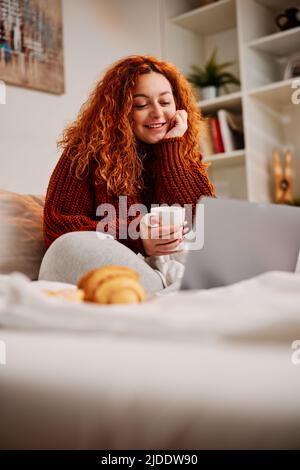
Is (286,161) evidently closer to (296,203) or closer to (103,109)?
(296,203)

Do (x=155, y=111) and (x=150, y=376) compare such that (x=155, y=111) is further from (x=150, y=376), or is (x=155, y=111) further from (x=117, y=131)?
(x=150, y=376)

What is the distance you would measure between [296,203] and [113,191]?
4.85 ft

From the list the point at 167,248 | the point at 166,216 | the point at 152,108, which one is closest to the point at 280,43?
the point at 152,108

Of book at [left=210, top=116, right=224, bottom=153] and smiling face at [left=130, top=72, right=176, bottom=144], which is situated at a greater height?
book at [left=210, top=116, right=224, bottom=153]

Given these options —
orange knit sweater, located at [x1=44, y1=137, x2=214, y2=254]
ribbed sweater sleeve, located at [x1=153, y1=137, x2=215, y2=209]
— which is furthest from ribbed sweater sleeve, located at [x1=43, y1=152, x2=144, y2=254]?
ribbed sweater sleeve, located at [x1=153, y1=137, x2=215, y2=209]

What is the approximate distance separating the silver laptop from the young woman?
0.44 metres

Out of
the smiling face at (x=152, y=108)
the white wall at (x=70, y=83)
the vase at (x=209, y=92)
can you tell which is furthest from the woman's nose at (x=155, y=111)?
the vase at (x=209, y=92)

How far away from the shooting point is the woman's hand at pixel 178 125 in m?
1.57

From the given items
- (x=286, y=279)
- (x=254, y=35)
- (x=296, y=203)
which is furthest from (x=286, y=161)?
(x=286, y=279)

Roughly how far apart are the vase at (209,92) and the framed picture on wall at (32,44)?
2.72 ft

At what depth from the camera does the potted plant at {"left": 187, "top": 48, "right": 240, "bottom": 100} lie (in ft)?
9.96

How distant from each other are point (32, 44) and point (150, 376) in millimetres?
2397

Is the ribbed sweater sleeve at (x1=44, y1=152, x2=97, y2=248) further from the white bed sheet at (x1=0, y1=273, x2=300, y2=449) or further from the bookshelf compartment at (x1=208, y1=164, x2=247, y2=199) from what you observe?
the bookshelf compartment at (x1=208, y1=164, x2=247, y2=199)

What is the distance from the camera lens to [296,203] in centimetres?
268
